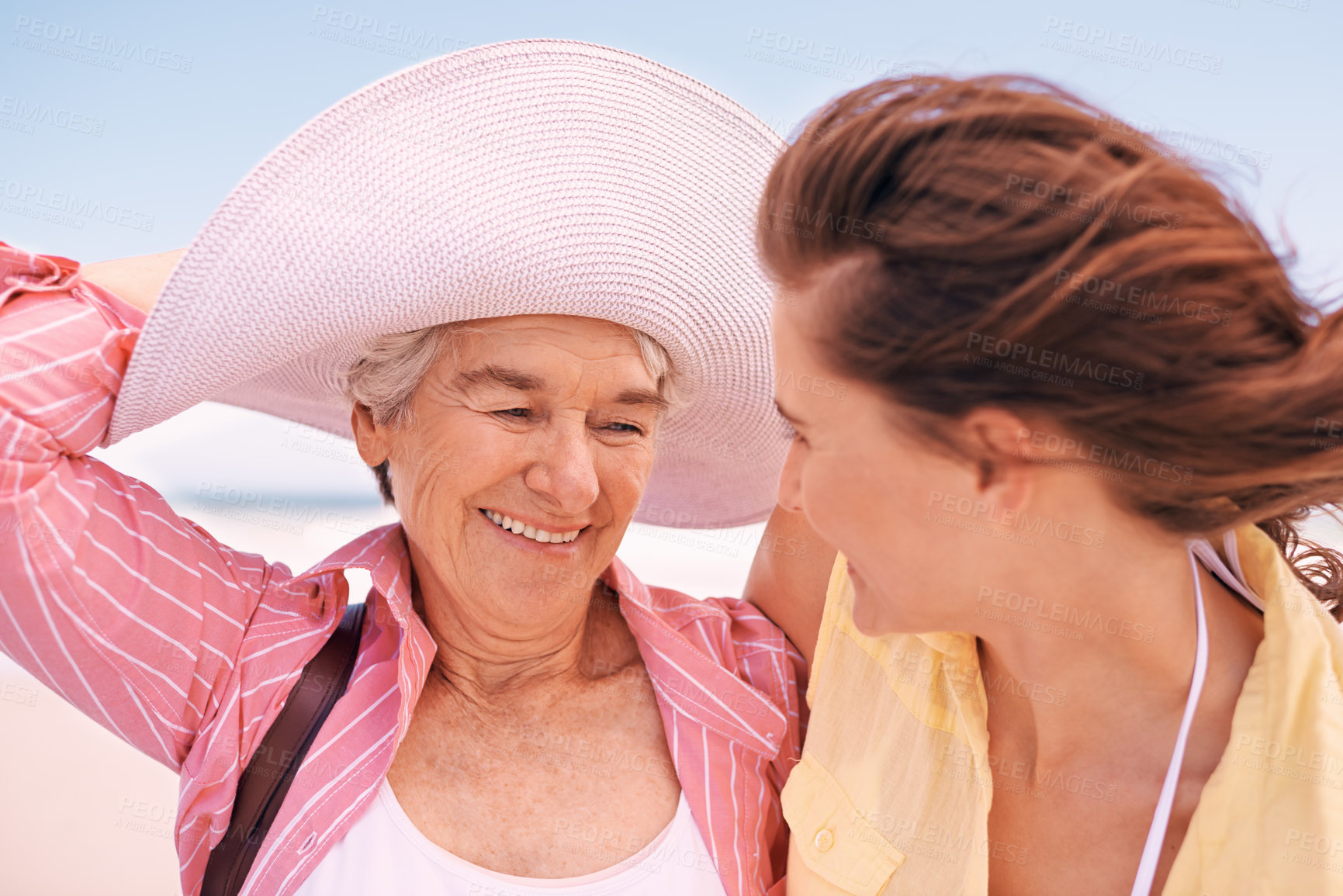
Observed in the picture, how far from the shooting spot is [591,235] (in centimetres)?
176

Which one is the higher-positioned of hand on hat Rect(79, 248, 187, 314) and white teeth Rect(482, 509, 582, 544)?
hand on hat Rect(79, 248, 187, 314)

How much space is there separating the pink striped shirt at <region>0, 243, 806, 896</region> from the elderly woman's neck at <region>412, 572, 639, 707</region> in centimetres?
10

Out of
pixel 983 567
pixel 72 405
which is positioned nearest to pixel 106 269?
pixel 72 405

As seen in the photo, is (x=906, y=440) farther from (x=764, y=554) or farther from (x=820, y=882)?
(x=764, y=554)

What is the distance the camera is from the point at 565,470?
1.84 metres

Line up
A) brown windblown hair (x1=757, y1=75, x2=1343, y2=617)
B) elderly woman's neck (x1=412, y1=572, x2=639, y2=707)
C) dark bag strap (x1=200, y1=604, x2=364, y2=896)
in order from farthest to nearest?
elderly woman's neck (x1=412, y1=572, x2=639, y2=707), dark bag strap (x1=200, y1=604, x2=364, y2=896), brown windblown hair (x1=757, y1=75, x2=1343, y2=617)

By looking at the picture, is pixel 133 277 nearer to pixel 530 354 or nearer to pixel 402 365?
pixel 402 365

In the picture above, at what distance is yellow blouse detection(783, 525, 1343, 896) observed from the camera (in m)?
1.14

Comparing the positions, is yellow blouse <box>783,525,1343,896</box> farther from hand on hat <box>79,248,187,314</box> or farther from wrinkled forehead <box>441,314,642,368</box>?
hand on hat <box>79,248,187,314</box>

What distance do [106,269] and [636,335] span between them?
0.97 metres

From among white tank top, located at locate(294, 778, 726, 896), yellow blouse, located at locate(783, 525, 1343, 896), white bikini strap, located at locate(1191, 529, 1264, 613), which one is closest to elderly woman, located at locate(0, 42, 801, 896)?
white tank top, located at locate(294, 778, 726, 896)

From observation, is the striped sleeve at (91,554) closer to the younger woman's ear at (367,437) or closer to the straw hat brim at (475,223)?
the straw hat brim at (475,223)

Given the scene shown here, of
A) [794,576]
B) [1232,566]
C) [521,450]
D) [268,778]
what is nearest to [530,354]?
[521,450]

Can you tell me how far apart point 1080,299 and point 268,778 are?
151 centimetres
